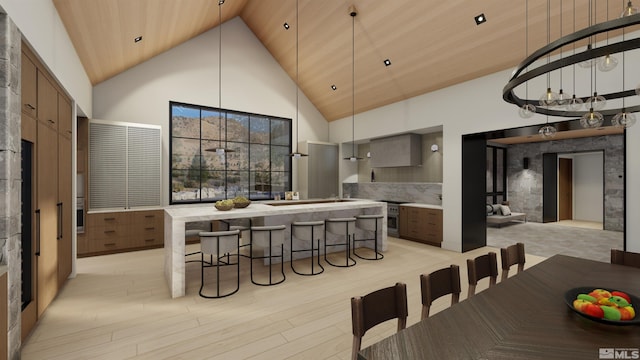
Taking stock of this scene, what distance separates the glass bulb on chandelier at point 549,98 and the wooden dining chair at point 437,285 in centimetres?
148

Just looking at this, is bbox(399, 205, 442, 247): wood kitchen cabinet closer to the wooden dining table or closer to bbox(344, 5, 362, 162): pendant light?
bbox(344, 5, 362, 162): pendant light

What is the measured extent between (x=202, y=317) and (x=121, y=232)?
11.1 ft

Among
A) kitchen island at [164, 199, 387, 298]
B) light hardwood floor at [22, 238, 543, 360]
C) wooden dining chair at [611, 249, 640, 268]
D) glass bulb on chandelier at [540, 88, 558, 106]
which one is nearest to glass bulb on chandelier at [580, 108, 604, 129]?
glass bulb on chandelier at [540, 88, 558, 106]

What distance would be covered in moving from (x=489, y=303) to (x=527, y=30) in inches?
170

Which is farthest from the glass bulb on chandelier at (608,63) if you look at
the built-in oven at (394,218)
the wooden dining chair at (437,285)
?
the built-in oven at (394,218)

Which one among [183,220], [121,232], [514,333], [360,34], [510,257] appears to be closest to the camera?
[514,333]

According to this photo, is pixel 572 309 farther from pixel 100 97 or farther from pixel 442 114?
pixel 100 97

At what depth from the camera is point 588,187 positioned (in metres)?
9.38

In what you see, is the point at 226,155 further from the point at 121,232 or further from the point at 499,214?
the point at 499,214

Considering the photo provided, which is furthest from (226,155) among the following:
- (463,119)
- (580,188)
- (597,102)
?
(580,188)

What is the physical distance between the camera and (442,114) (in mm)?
5852

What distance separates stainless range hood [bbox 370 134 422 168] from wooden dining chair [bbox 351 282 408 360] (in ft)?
18.4

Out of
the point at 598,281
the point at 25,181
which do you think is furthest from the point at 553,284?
the point at 25,181

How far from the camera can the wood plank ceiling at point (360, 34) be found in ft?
12.5
